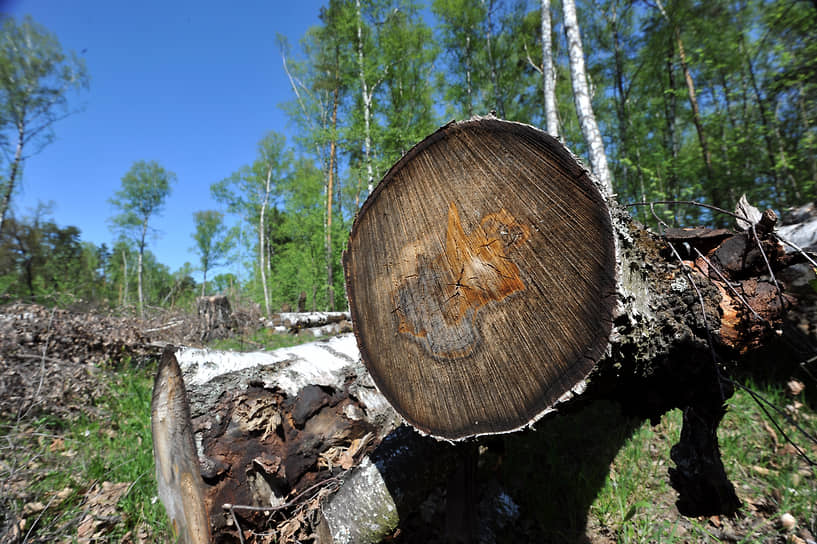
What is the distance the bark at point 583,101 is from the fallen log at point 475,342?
20.1 ft

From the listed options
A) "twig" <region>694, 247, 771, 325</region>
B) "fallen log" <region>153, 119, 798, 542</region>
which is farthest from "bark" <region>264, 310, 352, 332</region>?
"twig" <region>694, 247, 771, 325</region>

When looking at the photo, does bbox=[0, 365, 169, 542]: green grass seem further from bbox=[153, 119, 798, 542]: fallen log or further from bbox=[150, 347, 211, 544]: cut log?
bbox=[153, 119, 798, 542]: fallen log

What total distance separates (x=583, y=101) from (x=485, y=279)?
7.45 m

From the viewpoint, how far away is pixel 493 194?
1.02 metres

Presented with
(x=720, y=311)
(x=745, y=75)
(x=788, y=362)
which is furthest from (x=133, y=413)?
(x=745, y=75)

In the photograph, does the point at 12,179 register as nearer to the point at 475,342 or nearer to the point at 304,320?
the point at 304,320

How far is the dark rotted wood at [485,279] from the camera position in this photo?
2.79 ft

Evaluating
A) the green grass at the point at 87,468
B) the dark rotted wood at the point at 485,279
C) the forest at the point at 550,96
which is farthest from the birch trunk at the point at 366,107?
the dark rotted wood at the point at 485,279

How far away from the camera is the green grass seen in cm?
174

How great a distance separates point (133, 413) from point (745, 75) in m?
19.0

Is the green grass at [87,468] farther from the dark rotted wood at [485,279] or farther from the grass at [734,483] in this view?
the grass at [734,483]

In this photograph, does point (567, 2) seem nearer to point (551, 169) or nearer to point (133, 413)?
point (551, 169)

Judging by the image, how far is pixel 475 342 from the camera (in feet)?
3.24

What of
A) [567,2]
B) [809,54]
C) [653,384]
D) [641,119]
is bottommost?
[653,384]
